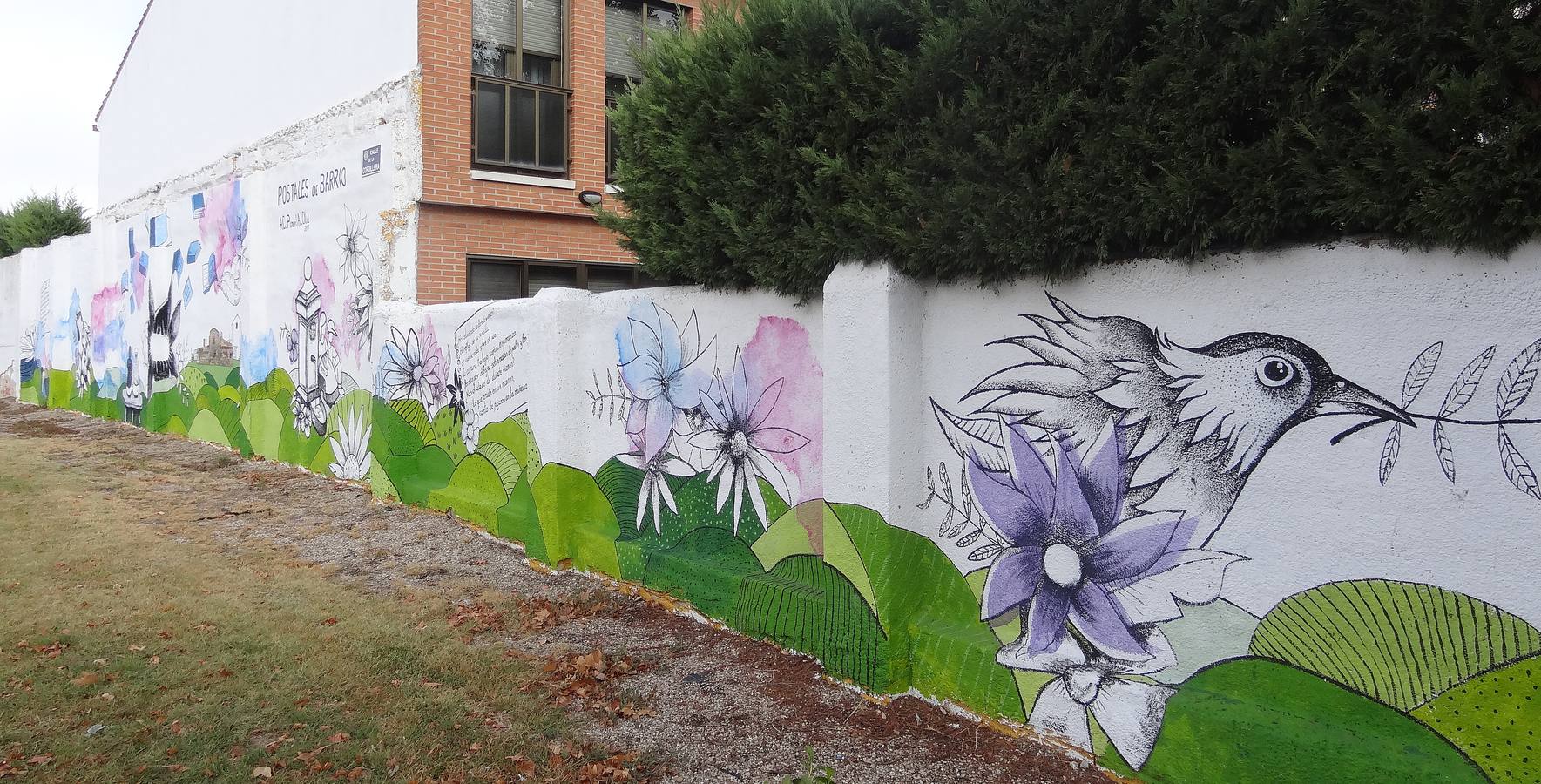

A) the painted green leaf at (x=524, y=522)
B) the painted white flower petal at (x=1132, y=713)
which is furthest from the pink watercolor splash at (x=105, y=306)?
the painted white flower petal at (x=1132, y=713)

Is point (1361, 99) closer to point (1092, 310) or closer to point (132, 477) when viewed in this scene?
point (1092, 310)

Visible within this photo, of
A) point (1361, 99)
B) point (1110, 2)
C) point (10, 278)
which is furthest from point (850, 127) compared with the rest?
point (10, 278)

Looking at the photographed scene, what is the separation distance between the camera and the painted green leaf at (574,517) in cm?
664

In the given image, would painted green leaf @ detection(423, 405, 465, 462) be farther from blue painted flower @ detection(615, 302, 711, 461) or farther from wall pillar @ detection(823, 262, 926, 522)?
wall pillar @ detection(823, 262, 926, 522)

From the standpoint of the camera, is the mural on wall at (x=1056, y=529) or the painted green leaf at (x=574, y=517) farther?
the painted green leaf at (x=574, y=517)

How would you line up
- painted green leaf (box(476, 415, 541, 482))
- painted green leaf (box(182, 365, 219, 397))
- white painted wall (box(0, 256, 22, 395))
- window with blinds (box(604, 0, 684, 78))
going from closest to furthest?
painted green leaf (box(476, 415, 541, 482))
window with blinds (box(604, 0, 684, 78))
painted green leaf (box(182, 365, 219, 397))
white painted wall (box(0, 256, 22, 395))

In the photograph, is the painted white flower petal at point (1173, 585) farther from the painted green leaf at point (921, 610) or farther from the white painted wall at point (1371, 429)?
the painted green leaf at point (921, 610)

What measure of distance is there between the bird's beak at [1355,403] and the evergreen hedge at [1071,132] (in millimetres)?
487

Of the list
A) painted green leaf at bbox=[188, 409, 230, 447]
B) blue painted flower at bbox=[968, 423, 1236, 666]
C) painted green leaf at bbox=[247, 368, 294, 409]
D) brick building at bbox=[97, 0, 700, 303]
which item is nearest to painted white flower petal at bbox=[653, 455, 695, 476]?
blue painted flower at bbox=[968, 423, 1236, 666]

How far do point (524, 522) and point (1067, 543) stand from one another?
468cm

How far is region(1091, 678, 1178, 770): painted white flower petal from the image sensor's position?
3582 millimetres

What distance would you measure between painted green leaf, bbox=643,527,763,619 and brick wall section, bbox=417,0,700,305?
218 inches

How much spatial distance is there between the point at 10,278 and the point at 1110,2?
87.4 feet

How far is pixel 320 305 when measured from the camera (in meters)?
11.2
